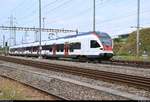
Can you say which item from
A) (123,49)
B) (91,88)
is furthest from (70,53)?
(123,49)

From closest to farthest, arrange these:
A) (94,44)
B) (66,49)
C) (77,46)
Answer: (94,44) → (77,46) → (66,49)

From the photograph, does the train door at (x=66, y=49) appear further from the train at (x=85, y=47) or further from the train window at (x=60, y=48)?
the train window at (x=60, y=48)

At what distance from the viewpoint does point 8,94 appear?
1416cm

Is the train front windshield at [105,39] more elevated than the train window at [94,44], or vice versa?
the train front windshield at [105,39]

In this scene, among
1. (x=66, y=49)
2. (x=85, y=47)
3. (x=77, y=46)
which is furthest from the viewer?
(x=66, y=49)

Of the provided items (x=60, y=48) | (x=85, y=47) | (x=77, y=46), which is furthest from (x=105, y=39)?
(x=60, y=48)

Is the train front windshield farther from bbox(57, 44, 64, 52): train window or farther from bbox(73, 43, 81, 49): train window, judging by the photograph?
bbox(57, 44, 64, 52): train window

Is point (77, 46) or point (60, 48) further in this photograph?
point (60, 48)

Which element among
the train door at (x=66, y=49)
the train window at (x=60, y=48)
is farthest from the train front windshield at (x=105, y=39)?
the train window at (x=60, y=48)

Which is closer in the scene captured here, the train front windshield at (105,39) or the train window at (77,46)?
the train front windshield at (105,39)

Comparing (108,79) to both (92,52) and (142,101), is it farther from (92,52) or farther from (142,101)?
(92,52)

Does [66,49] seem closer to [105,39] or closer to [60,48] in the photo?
[60,48]

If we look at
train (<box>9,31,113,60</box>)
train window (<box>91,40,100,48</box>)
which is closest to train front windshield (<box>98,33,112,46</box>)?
train (<box>9,31,113,60</box>)

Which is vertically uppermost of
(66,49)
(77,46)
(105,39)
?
(105,39)
